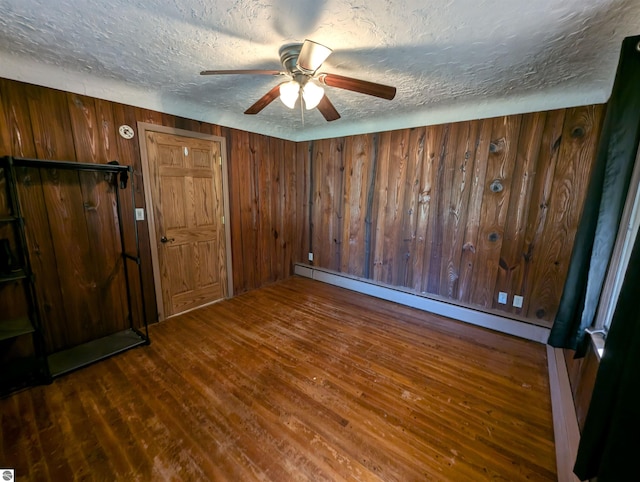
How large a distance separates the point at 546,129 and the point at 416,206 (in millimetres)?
1341

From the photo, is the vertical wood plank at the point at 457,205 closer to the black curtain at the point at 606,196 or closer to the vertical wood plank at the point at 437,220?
the vertical wood plank at the point at 437,220

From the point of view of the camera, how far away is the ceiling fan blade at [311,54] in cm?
133

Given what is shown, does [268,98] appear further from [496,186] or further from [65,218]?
[496,186]

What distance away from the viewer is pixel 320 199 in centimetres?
399

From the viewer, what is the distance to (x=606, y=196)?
1318mm

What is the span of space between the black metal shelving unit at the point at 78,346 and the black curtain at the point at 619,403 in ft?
9.74

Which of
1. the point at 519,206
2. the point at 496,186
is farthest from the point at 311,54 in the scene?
the point at 519,206

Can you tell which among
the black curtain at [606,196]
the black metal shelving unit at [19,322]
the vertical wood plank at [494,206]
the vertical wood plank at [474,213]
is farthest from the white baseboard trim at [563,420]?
the black metal shelving unit at [19,322]

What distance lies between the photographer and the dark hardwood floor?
53.7 inches

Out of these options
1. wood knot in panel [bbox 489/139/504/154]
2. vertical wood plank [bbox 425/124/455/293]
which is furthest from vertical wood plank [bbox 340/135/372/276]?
wood knot in panel [bbox 489/139/504/154]

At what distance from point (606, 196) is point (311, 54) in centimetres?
174

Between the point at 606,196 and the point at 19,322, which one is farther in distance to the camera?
the point at 19,322

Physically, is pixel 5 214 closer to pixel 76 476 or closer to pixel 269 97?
pixel 76 476

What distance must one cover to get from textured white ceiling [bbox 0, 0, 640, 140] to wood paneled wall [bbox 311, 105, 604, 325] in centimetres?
31
